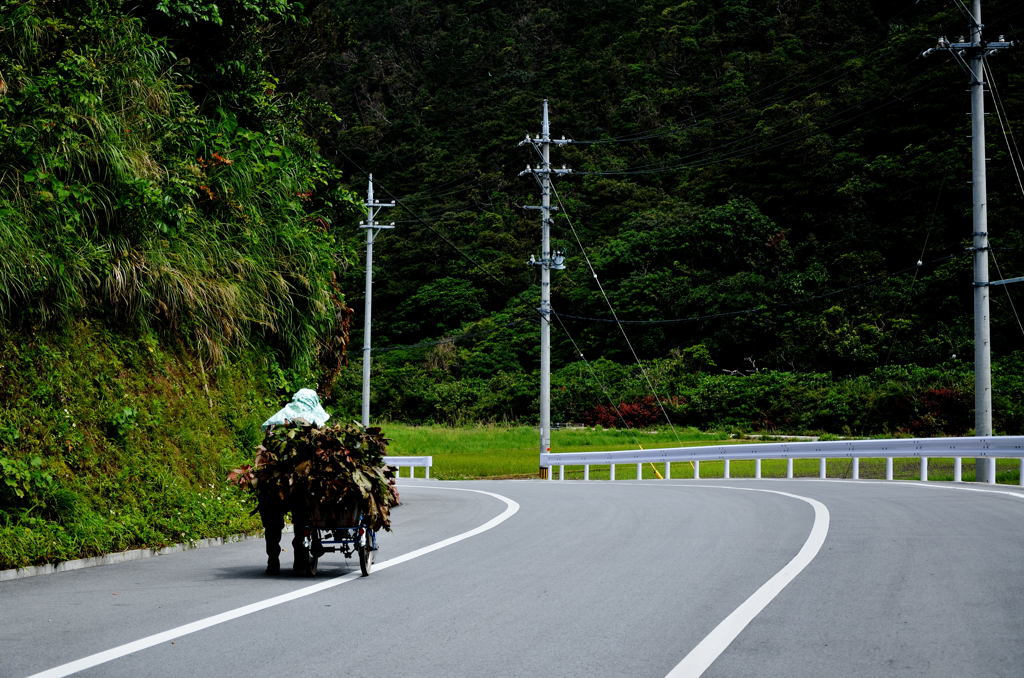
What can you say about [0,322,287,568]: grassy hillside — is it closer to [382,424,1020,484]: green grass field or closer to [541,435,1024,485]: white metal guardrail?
[382,424,1020,484]: green grass field

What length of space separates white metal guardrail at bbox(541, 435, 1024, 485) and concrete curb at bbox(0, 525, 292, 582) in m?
15.0

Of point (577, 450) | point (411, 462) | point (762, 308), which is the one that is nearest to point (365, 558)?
point (411, 462)

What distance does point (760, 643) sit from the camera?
679 cm

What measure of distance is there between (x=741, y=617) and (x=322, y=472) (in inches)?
162

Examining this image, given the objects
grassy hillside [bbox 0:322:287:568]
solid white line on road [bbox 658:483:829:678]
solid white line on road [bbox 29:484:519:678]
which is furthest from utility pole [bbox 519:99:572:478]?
solid white line on road [bbox 658:483:829:678]

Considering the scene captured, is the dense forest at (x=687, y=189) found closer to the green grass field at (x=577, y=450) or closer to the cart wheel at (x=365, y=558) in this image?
the green grass field at (x=577, y=450)

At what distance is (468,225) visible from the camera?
241 feet

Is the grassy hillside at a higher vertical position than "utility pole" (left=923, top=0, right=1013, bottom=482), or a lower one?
lower

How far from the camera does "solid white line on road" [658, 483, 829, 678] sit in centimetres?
619

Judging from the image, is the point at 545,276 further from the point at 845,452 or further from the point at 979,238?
the point at 979,238

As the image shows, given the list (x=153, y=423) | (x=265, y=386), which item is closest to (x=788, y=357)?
(x=265, y=386)

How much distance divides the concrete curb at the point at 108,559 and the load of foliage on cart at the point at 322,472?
7.41 feet

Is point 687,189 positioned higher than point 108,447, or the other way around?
point 687,189

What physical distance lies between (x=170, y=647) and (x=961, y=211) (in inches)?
2065
